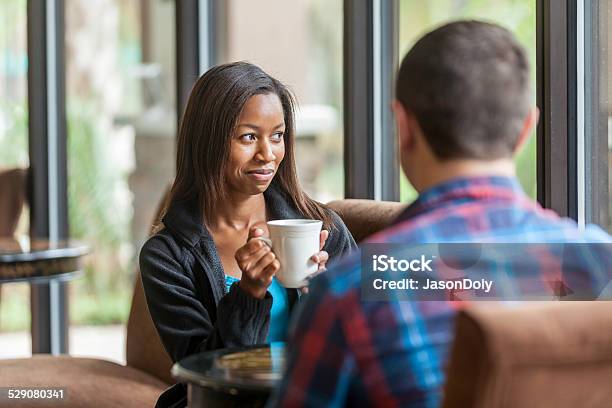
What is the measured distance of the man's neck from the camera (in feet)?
4.11

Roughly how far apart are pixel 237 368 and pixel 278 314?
1.51 ft

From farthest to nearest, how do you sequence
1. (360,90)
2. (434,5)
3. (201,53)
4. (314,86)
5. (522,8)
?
(201,53) → (314,86) → (360,90) → (434,5) → (522,8)

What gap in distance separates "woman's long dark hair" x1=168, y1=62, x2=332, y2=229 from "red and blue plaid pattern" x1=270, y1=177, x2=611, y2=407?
955mm

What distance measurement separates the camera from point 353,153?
10.9 feet

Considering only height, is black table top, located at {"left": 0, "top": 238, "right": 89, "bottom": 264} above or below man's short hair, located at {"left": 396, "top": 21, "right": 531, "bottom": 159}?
below

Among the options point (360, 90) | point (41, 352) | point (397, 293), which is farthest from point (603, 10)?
point (41, 352)

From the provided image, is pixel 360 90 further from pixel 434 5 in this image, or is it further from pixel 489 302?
pixel 489 302

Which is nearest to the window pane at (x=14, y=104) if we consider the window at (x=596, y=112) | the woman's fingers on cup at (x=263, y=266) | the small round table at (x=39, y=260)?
the small round table at (x=39, y=260)

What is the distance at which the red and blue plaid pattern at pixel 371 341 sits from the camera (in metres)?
1.16

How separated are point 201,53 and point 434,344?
121 inches

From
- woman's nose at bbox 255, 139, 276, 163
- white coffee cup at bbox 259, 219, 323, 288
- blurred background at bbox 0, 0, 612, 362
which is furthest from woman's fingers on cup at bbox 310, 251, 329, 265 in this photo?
blurred background at bbox 0, 0, 612, 362

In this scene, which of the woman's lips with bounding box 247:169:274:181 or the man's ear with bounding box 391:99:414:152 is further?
the woman's lips with bounding box 247:169:274:181

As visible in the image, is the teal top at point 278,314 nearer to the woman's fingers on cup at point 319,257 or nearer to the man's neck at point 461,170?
the woman's fingers on cup at point 319,257

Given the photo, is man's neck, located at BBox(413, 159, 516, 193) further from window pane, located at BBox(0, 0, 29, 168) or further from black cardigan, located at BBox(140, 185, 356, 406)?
window pane, located at BBox(0, 0, 29, 168)
